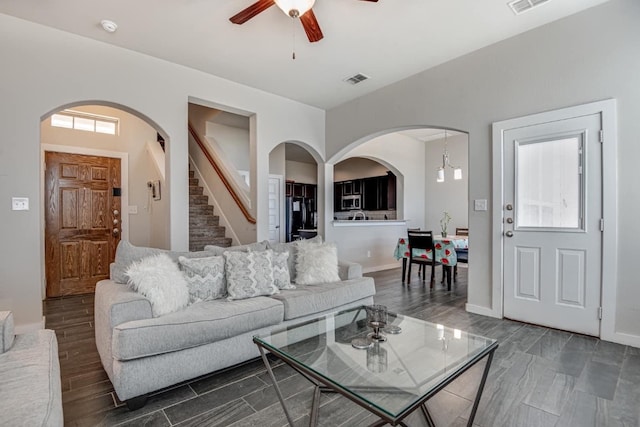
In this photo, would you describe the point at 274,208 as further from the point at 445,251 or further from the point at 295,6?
the point at 295,6

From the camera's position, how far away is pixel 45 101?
3.12m

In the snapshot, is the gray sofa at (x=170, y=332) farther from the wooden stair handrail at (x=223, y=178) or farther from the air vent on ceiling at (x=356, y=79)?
the air vent on ceiling at (x=356, y=79)

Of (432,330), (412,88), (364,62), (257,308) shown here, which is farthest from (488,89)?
(257,308)

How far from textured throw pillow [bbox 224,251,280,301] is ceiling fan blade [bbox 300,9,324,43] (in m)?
1.98

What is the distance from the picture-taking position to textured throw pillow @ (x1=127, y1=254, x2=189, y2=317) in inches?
83.0

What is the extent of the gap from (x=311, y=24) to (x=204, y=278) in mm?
2255

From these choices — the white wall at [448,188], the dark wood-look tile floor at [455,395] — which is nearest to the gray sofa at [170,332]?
the dark wood-look tile floor at [455,395]

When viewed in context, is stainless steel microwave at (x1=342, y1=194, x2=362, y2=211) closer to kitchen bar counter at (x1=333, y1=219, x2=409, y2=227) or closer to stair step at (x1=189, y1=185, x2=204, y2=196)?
kitchen bar counter at (x1=333, y1=219, x2=409, y2=227)

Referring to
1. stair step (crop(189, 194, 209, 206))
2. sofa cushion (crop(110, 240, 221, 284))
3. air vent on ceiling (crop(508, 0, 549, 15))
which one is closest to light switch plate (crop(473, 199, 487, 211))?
air vent on ceiling (crop(508, 0, 549, 15))

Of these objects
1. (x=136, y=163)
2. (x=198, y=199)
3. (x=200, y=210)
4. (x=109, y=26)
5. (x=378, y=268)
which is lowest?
(x=378, y=268)

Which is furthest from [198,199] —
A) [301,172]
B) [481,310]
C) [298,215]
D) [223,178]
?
[481,310]

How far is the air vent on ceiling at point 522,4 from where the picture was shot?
285 cm

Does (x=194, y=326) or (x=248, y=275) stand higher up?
(x=248, y=275)

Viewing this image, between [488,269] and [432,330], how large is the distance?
215 cm
